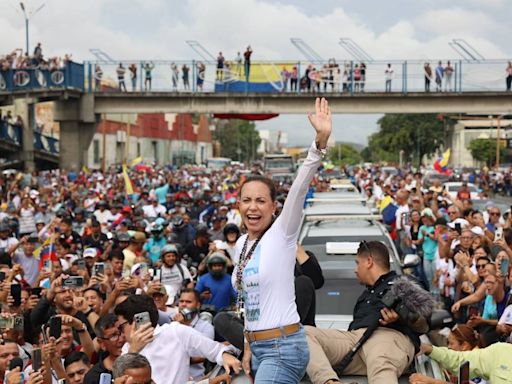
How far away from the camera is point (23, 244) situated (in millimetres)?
12211

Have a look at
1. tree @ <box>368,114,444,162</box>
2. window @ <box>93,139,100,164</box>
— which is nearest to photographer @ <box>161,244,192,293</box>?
window @ <box>93,139,100,164</box>

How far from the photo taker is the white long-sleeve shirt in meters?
→ 5.46

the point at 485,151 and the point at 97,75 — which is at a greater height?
the point at 97,75

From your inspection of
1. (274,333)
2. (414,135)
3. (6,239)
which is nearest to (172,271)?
(6,239)

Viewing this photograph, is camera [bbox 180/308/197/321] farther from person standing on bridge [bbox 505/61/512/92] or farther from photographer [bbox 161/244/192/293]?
person standing on bridge [bbox 505/61/512/92]

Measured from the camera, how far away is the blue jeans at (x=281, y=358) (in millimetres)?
4285

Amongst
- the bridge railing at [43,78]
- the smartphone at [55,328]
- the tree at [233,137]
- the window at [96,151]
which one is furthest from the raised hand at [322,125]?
the tree at [233,137]

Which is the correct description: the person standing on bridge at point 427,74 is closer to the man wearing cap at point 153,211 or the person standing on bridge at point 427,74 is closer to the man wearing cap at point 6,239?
the man wearing cap at point 153,211

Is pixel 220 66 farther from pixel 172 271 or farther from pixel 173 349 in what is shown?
pixel 173 349

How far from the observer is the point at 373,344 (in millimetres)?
4914

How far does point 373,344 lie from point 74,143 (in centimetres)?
3910

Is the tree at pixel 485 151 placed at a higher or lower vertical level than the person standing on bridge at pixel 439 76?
lower

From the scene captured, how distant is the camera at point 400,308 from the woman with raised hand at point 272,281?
→ 75cm

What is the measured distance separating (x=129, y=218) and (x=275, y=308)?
42.7 ft
